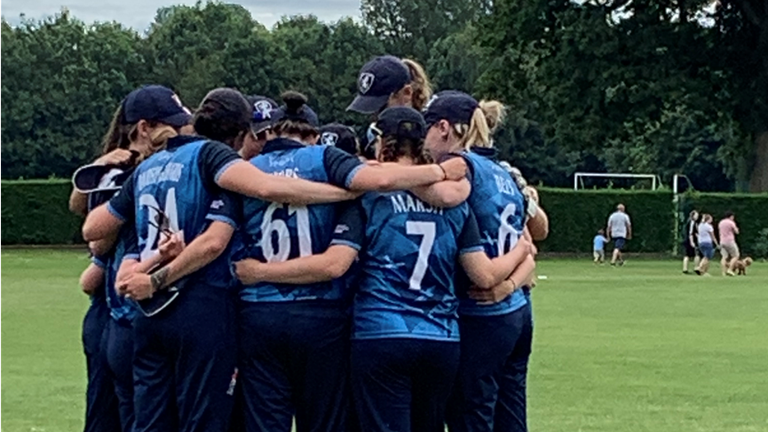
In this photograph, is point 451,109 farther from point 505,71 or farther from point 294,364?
point 505,71

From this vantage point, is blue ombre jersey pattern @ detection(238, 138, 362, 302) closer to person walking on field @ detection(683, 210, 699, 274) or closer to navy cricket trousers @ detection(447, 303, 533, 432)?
navy cricket trousers @ detection(447, 303, 533, 432)

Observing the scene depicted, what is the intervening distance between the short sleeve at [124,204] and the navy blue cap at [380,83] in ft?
4.04

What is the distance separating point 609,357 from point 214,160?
1048 cm

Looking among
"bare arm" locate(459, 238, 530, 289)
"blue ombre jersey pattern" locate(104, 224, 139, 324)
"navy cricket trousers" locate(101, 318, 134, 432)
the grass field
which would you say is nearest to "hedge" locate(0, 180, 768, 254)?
the grass field

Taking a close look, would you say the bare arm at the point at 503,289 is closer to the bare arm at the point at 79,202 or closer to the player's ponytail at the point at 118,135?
the player's ponytail at the point at 118,135

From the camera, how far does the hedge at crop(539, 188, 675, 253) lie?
148 feet

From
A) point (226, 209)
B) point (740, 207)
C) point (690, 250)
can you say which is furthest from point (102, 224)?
point (740, 207)

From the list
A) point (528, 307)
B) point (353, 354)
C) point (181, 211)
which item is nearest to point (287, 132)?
point (181, 211)

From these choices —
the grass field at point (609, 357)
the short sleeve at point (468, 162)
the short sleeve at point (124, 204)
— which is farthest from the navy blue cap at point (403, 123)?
the grass field at point (609, 357)

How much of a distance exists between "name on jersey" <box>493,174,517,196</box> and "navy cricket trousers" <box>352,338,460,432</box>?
0.93 metres

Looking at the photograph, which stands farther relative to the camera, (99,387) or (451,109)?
(99,387)

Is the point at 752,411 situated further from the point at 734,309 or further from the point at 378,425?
the point at 734,309

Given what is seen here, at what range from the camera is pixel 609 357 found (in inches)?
643

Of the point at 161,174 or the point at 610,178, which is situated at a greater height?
the point at 610,178
